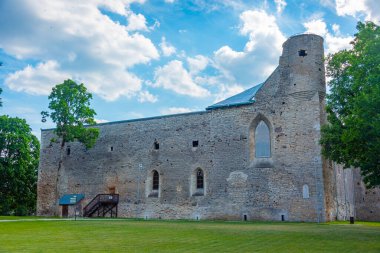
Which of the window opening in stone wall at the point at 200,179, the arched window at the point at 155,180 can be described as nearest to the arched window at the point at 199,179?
the window opening in stone wall at the point at 200,179

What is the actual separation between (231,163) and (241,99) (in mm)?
5053

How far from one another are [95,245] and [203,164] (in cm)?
2160

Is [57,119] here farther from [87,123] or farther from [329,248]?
[329,248]

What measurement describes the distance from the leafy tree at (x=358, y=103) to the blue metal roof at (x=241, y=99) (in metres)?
10.2

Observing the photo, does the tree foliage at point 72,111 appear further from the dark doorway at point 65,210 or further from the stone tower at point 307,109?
the stone tower at point 307,109

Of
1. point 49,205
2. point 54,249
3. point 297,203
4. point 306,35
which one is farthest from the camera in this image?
point 49,205

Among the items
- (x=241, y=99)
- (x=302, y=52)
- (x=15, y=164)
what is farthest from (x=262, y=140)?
(x=15, y=164)

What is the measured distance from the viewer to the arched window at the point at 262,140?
3031cm

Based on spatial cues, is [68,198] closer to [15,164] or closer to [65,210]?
[65,210]

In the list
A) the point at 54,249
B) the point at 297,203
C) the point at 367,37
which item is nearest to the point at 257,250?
the point at 54,249

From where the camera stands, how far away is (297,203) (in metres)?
28.4

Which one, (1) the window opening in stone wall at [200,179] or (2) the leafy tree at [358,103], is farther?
(1) the window opening in stone wall at [200,179]

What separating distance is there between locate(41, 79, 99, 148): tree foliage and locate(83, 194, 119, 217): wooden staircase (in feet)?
14.9

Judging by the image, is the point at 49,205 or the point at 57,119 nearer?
the point at 57,119
